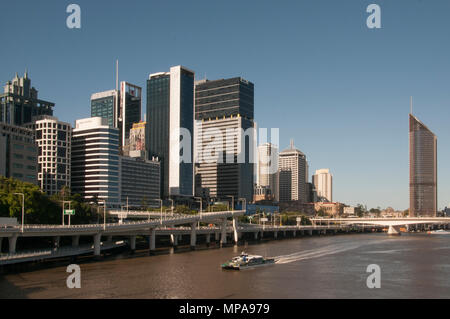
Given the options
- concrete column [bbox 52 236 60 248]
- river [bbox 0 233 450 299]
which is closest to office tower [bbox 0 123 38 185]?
concrete column [bbox 52 236 60 248]

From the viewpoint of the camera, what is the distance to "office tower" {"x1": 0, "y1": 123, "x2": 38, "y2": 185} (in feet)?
585

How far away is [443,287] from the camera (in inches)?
2815

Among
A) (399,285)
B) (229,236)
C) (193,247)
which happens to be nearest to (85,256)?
(193,247)

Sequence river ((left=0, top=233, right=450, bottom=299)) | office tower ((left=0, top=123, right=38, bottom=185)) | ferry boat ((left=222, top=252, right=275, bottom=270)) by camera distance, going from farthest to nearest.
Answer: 1. office tower ((left=0, top=123, right=38, bottom=185))
2. ferry boat ((left=222, top=252, right=275, bottom=270))
3. river ((left=0, top=233, right=450, bottom=299))

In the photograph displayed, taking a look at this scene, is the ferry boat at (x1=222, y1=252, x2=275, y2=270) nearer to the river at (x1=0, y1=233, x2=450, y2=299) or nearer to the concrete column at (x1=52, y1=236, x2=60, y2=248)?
the river at (x1=0, y1=233, x2=450, y2=299)

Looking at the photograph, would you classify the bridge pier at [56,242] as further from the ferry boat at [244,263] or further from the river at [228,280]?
the ferry boat at [244,263]

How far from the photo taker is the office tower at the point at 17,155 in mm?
178250

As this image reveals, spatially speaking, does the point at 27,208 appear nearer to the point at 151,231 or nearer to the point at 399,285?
the point at 151,231

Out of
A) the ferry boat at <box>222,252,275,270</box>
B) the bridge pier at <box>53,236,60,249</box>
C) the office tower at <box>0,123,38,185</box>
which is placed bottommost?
the ferry boat at <box>222,252,275,270</box>

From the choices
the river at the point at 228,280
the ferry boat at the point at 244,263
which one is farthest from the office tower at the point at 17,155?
the ferry boat at the point at 244,263

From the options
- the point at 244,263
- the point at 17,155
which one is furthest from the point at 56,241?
the point at 17,155

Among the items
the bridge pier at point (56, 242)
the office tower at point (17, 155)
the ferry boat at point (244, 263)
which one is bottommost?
the ferry boat at point (244, 263)
